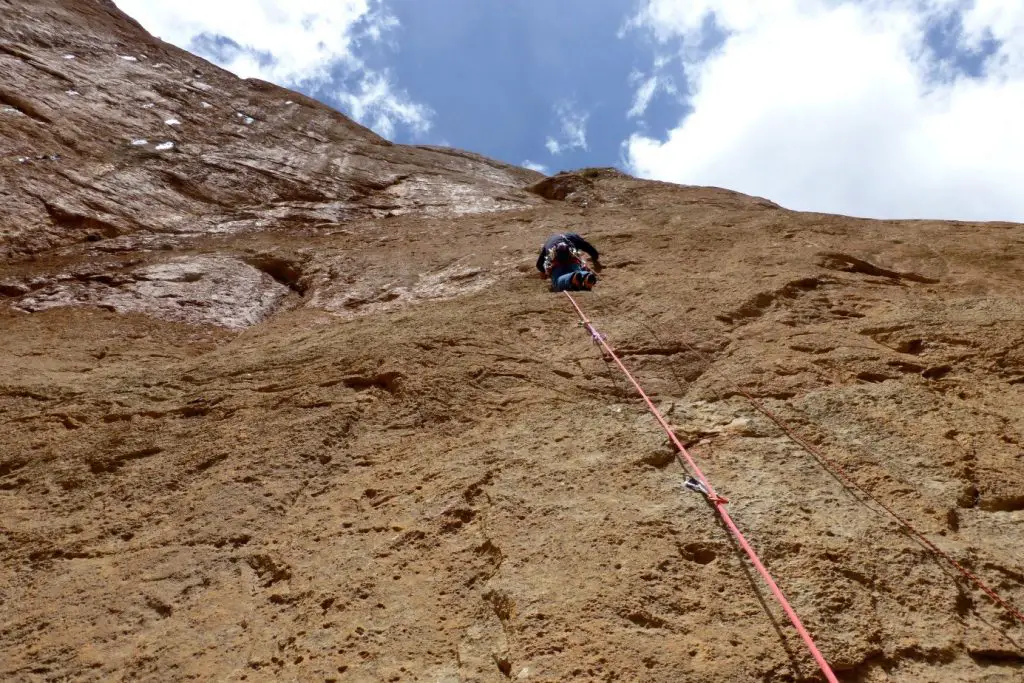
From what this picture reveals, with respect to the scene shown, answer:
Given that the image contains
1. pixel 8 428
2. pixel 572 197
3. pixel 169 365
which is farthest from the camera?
pixel 572 197

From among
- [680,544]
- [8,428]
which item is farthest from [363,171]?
A: [680,544]

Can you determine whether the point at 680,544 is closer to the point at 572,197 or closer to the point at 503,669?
the point at 503,669

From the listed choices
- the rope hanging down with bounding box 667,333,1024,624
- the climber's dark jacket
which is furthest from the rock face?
the climber's dark jacket

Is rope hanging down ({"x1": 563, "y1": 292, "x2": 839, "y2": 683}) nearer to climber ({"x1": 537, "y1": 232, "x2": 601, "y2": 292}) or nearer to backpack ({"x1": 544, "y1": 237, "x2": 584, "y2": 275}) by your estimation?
climber ({"x1": 537, "y1": 232, "x2": 601, "y2": 292})

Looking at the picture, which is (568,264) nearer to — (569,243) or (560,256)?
(560,256)

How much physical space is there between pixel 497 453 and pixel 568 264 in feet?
10.2

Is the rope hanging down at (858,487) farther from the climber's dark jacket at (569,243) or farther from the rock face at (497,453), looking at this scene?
the climber's dark jacket at (569,243)

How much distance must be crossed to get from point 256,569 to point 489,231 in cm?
624

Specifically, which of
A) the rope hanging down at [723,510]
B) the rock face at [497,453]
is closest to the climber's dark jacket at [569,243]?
the rock face at [497,453]

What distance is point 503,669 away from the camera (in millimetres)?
2990

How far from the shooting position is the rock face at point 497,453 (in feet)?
10.3

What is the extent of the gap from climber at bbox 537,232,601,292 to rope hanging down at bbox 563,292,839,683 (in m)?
1.22

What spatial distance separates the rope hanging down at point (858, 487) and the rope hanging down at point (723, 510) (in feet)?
1.90

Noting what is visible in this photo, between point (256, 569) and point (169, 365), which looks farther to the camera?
point (169, 365)
